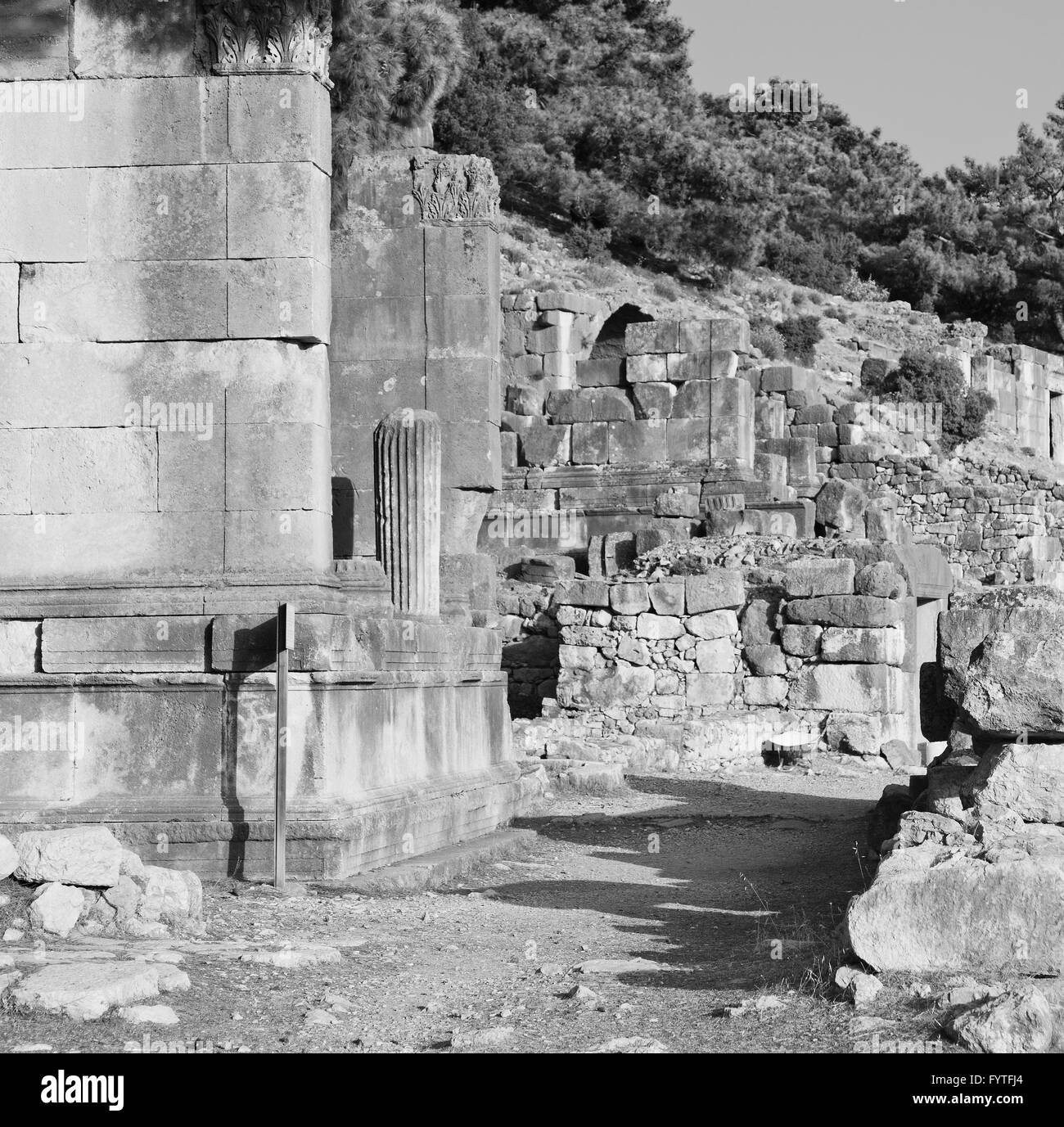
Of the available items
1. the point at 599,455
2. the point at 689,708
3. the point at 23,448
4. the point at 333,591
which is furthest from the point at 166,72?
the point at 599,455

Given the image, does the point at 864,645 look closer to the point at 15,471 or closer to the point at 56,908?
the point at 15,471

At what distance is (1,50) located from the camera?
8742mm

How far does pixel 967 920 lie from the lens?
538 cm

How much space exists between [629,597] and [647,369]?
26.2 feet

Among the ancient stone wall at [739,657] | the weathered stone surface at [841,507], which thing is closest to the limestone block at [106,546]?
the ancient stone wall at [739,657]

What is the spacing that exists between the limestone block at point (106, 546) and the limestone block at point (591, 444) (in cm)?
1575

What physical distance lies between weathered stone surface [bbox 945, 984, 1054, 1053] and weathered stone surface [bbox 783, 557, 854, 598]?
11.8 meters

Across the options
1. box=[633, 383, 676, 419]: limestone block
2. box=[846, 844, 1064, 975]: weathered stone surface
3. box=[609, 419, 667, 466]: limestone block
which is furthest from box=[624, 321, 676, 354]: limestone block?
box=[846, 844, 1064, 975]: weathered stone surface

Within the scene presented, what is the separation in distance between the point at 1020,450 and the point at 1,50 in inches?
1171

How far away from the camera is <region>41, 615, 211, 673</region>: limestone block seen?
325 inches

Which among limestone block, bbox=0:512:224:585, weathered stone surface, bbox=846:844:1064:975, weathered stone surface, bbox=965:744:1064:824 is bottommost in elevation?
weathered stone surface, bbox=846:844:1064:975

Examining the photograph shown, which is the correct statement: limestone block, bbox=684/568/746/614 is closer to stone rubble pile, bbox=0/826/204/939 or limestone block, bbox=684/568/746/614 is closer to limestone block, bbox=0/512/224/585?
limestone block, bbox=0/512/224/585

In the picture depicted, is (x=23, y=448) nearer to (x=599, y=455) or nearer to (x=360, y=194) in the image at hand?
(x=360, y=194)

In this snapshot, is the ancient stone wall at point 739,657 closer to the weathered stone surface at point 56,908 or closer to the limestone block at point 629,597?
the limestone block at point 629,597
